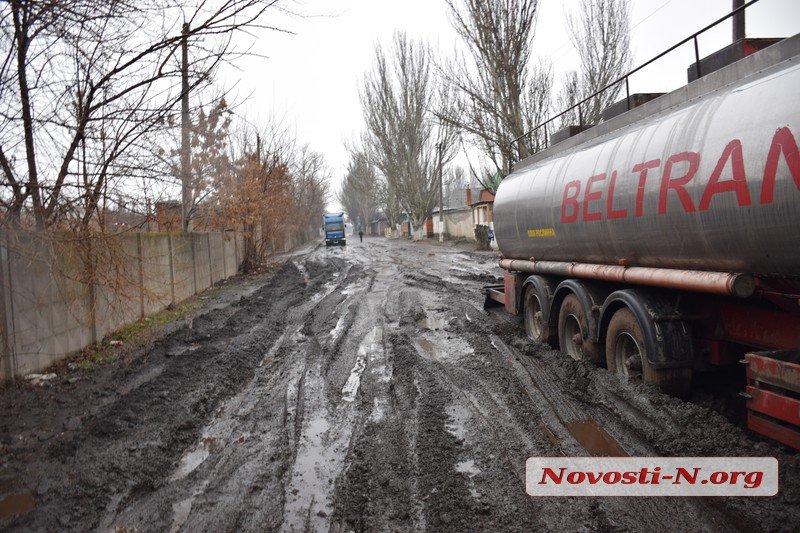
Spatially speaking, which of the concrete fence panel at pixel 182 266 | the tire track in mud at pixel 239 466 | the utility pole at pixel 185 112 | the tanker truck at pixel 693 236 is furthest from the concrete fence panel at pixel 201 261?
the tanker truck at pixel 693 236

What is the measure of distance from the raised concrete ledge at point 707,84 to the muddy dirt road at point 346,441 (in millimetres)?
2826

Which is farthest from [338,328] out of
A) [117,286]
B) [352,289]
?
[352,289]

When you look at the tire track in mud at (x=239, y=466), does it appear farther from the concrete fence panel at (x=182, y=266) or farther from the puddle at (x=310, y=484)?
the concrete fence panel at (x=182, y=266)

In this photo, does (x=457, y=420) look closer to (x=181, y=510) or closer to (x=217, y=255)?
(x=181, y=510)

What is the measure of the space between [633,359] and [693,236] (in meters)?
1.62

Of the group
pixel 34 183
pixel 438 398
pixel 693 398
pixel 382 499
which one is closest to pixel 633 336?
pixel 693 398

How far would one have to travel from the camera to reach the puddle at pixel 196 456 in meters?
4.46

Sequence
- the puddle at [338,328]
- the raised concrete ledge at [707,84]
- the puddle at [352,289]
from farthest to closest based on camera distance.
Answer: the puddle at [352,289]
the puddle at [338,328]
the raised concrete ledge at [707,84]

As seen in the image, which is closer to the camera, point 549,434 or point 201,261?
point 549,434

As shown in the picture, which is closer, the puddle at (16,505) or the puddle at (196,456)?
the puddle at (16,505)

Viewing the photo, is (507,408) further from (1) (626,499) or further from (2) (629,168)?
(2) (629,168)

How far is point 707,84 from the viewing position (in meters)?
5.02

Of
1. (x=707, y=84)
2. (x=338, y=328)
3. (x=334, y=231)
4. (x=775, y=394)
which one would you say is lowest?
(x=338, y=328)

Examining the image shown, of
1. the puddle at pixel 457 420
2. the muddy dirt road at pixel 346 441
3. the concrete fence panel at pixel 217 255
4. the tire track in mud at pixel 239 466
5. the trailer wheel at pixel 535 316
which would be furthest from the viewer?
the concrete fence panel at pixel 217 255
